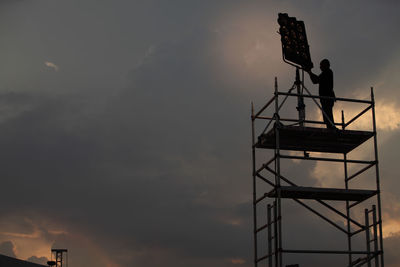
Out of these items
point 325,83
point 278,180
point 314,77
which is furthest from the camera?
point 314,77

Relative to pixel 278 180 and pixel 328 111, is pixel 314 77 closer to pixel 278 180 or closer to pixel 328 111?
pixel 328 111

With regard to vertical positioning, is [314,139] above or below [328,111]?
below

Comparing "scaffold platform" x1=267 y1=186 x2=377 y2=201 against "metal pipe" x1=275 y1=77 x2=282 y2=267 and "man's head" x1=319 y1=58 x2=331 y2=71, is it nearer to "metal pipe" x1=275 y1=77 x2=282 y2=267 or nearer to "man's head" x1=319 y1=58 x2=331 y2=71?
"metal pipe" x1=275 y1=77 x2=282 y2=267

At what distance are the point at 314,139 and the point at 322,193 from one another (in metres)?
2.28

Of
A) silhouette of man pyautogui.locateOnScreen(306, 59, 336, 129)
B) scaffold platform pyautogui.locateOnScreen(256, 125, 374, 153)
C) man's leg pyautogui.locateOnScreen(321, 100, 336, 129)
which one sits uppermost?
silhouette of man pyautogui.locateOnScreen(306, 59, 336, 129)

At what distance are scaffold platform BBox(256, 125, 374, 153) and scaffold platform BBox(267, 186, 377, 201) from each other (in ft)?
6.68

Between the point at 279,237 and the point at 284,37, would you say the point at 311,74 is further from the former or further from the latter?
the point at 279,237

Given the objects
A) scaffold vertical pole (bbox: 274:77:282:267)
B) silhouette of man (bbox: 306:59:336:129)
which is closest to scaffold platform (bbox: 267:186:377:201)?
scaffold vertical pole (bbox: 274:77:282:267)

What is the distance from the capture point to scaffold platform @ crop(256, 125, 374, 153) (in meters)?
27.5

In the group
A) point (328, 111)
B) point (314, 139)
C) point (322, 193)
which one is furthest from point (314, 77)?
point (322, 193)

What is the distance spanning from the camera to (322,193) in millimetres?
27000

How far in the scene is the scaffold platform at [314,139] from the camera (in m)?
27.5

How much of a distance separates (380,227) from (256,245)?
445cm

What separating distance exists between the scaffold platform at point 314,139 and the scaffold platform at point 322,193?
6.68ft
